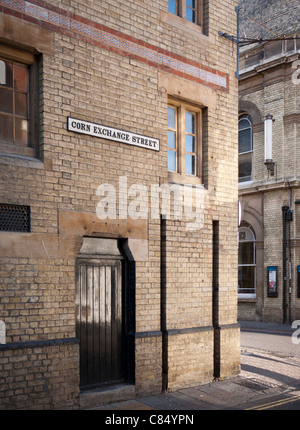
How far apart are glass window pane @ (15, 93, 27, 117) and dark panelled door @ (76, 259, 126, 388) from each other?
8.22 feet

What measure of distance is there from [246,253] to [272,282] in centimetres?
221

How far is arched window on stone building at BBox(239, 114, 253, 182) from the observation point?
21578mm

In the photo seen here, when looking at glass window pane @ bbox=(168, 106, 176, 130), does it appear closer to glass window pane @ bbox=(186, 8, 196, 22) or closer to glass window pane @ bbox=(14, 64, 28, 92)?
glass window pane @ bbox=(186, 8, 196, 22)

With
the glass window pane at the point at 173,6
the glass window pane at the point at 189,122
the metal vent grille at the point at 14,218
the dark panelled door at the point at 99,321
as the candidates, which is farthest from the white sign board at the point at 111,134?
the glass window pane at the point at 173,6

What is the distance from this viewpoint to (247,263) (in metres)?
21.4

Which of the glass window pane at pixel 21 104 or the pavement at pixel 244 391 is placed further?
the pavement at pixel 244 391

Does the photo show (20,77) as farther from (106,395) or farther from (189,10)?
(106,395)

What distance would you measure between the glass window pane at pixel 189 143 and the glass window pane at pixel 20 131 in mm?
3548

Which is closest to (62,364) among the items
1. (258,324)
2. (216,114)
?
(216,114)

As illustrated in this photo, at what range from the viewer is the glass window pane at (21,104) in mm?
6984

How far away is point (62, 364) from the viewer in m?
6.86

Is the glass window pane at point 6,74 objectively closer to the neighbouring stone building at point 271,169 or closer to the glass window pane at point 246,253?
the neighbouring stone building at point 271,169

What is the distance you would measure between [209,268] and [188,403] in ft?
8.91

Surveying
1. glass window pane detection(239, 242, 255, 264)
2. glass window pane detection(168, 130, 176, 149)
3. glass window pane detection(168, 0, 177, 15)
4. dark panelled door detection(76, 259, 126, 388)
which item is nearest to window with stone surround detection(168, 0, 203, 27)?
glass window pane detection(168, 0, 177, 15)
